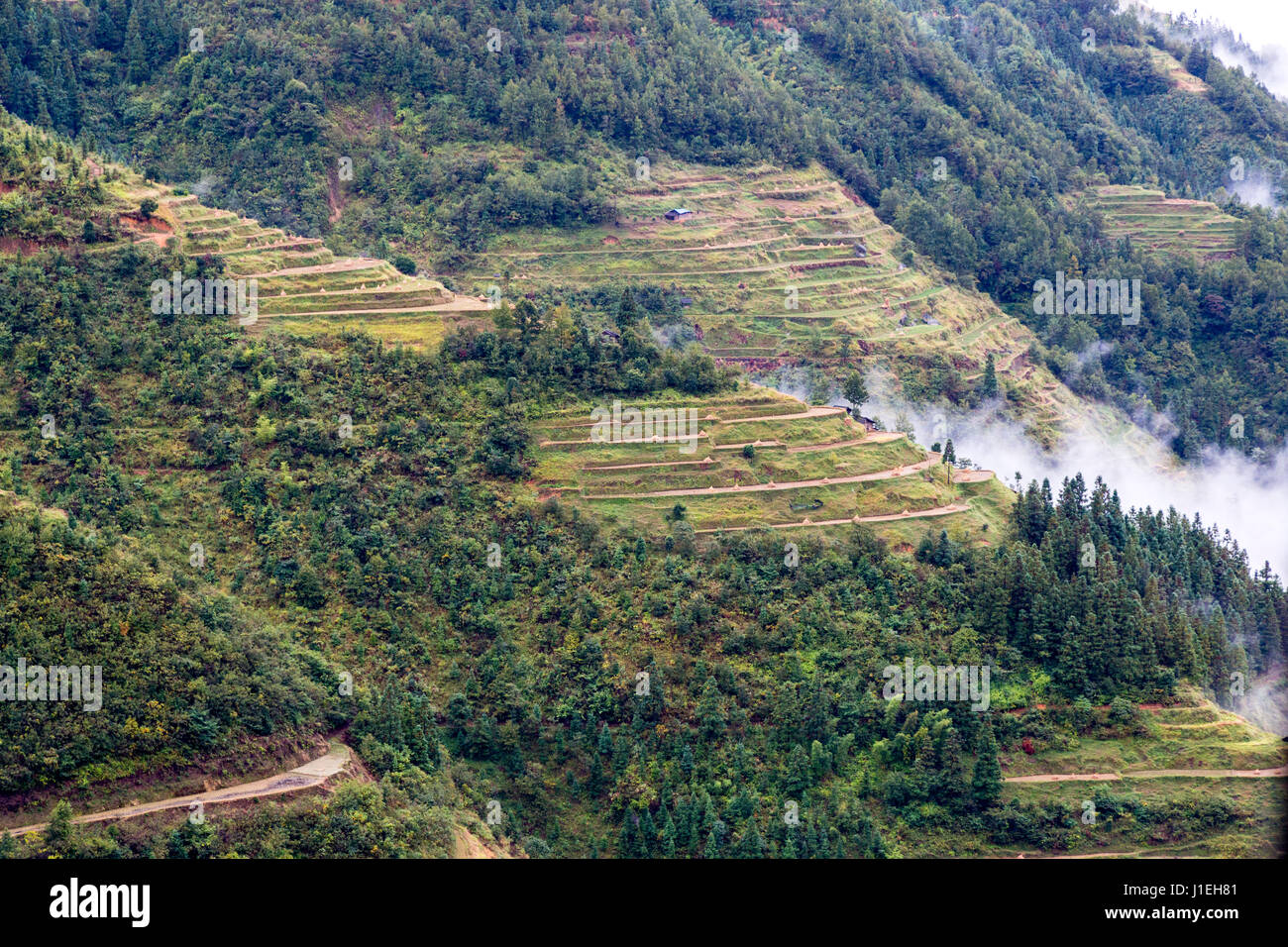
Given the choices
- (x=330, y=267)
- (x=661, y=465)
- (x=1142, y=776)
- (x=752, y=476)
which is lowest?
(x=1142, y=776)

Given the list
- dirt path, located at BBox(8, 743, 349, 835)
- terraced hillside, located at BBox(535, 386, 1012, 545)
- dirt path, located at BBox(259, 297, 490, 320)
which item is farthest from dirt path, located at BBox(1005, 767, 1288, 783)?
dirt path, located at BBox(259, 297, 490, 320)

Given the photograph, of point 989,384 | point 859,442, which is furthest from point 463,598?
point 989,384

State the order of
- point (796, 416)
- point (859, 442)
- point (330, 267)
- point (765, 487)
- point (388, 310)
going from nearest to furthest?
point (765, 487) < point (796, 416) < point (859, 442) < point (388, 310) < point (330, 267)

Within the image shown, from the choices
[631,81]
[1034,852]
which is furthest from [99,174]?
[1034,852]

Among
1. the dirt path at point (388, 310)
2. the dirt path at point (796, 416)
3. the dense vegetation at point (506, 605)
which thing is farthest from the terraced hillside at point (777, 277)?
the dense vegetation at point (506, 605)

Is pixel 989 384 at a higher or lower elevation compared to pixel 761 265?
lower

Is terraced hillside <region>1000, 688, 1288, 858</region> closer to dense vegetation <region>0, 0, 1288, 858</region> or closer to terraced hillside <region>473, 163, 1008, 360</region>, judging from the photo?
dense vegetation <region>0, 0, 1288, 858</region>

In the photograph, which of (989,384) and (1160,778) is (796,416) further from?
(989,384)
